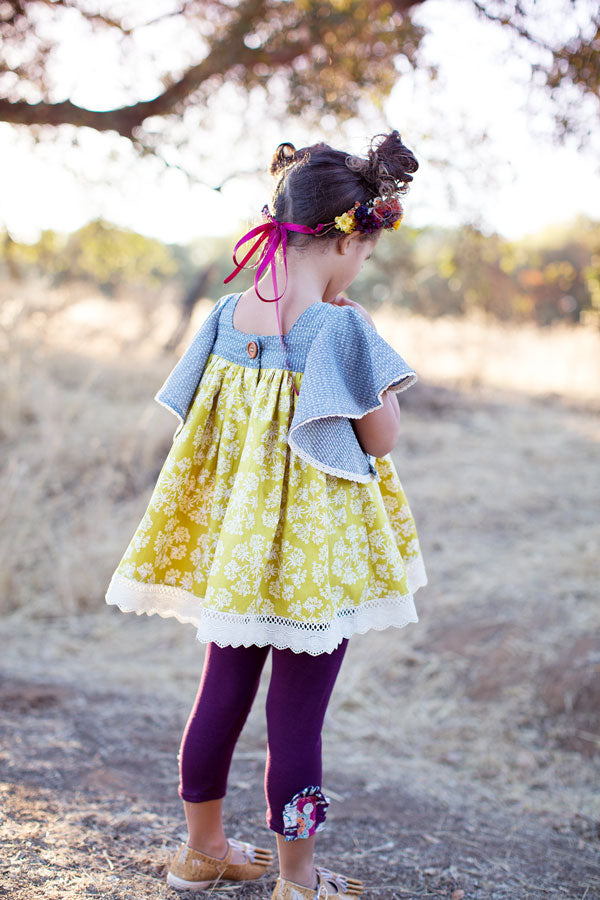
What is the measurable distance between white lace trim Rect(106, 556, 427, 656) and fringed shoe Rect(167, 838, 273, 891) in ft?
1.85

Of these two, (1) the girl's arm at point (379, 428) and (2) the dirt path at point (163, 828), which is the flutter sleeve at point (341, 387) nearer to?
(1) the girl's arm at point (379, 428)

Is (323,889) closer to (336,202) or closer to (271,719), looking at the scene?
(271,719)

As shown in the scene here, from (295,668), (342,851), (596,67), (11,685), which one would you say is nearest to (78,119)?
(596,67)

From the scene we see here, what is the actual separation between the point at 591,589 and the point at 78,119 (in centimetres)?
360

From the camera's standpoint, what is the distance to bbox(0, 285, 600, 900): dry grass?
114 inches

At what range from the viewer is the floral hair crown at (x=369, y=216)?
153 centimetres

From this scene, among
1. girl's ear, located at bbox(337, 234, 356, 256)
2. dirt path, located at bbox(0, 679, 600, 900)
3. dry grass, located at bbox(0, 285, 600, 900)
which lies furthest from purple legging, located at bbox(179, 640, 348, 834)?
dry grass, located at bbox(0, 285, 600, 900)

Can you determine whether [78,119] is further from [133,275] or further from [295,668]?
[133,275]

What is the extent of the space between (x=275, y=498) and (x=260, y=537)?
0.29 feet

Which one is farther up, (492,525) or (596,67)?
(596,67)

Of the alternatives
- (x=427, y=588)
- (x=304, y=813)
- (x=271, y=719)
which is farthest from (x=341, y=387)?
(x=427, y=588)

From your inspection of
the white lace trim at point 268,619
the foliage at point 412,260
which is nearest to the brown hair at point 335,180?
the white lace trim at point 268,619

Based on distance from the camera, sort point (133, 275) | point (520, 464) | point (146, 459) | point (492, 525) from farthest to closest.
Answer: point (133, 275) < point (520, 464) < point (146, 459) < point (492, 525)

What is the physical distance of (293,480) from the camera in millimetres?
1512
